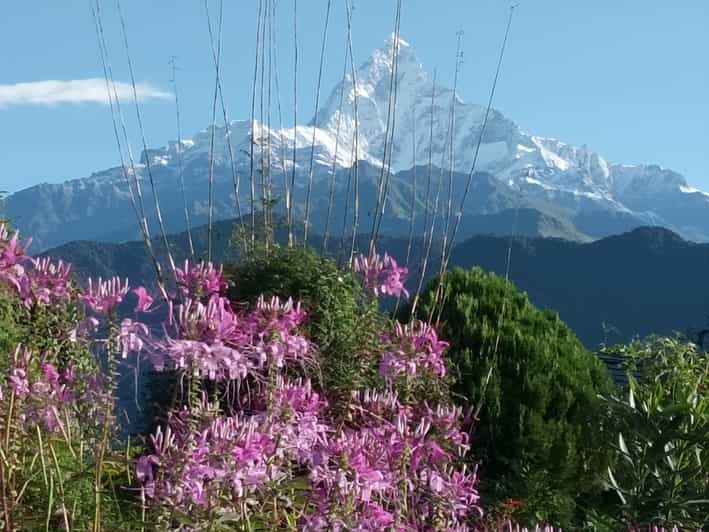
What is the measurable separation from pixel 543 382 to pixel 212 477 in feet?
9.67

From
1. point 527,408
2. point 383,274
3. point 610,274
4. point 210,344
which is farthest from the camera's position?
point 610,274

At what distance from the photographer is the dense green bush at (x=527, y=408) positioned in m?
4.23

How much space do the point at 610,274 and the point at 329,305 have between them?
113493mm

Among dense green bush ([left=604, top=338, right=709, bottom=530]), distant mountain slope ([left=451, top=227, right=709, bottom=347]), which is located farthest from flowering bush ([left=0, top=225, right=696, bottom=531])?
distant mountain slope ([left=451, top=227, right=709, bottom=347])

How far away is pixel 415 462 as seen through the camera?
7.06 ft

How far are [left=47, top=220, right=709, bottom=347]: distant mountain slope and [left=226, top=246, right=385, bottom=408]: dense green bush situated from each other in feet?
336

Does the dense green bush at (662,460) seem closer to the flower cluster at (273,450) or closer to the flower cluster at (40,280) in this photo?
the flower cluster at (273,450)

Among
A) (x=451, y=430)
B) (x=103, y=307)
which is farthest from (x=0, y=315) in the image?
(x=451, y=430)

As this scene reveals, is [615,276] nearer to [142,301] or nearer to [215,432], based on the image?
[142,301]

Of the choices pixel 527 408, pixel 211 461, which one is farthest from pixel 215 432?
pixel 527 408

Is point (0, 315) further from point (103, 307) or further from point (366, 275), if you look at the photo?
point (103, 307)

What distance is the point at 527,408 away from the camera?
4.38 meters

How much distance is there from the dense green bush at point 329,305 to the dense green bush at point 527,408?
58 cm

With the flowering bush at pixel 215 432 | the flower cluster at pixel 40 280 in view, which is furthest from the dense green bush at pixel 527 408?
the flower cluster at pixel 40 280
